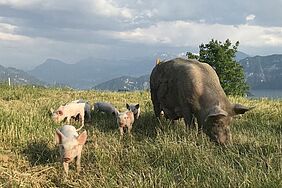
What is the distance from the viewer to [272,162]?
6.63 m

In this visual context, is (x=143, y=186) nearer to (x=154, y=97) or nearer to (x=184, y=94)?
(x=184, y=94)

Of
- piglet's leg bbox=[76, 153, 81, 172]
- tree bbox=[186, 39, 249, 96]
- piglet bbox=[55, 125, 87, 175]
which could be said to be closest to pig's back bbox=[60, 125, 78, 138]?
piglet bbox=[55, 125, 87, 175]

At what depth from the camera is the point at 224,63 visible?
40188 mm

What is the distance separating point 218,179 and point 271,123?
5.45 meters

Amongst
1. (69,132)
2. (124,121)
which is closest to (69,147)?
(69,132)

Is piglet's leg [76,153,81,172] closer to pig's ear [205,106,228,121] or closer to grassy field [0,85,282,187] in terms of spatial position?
grassy field [0,85,282,187]

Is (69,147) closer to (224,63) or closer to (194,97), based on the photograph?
(194,97)

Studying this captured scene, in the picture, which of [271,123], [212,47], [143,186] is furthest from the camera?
[212,47]

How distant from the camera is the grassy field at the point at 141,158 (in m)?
6.03

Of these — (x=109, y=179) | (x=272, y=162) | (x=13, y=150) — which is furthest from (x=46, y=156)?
(x=272, y=162)

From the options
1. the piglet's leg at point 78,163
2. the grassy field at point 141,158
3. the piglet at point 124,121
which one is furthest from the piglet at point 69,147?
the piglet at point 124,121

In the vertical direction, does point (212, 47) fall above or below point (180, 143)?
above

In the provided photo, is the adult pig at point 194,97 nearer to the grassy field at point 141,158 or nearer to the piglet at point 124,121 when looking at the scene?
the grassy field at point 141,158

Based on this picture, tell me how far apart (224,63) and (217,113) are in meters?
33.1
